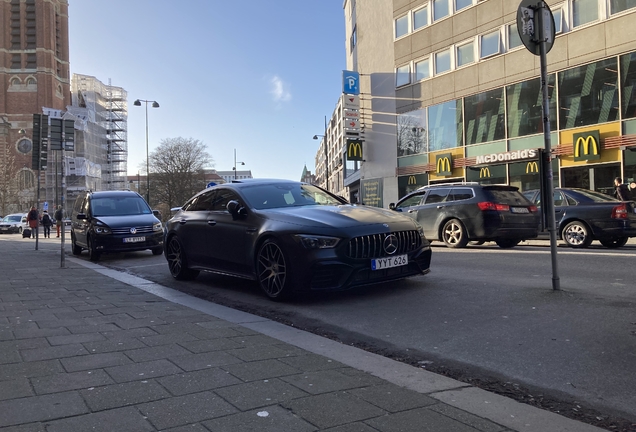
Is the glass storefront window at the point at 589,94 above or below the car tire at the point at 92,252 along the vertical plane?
above

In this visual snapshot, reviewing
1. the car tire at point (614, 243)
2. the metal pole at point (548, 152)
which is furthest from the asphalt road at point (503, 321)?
the car tire at point (614, 243)

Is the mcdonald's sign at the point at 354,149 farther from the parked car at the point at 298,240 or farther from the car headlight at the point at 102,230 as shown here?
the parked car at the point at 298,240

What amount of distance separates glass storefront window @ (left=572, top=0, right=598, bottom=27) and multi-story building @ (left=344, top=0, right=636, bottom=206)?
1.6 inches

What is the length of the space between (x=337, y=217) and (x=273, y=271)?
39.9 inches

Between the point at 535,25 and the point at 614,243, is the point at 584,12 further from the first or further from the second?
the point at 535,25

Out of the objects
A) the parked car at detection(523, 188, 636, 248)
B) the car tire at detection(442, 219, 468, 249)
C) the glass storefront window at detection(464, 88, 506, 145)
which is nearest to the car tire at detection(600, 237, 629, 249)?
the parked car at detection(523, 188, 636, 248)

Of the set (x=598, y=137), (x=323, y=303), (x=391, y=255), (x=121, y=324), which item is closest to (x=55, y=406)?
(x=121, y=324)

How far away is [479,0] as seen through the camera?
26.8m

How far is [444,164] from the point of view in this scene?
29078 mm

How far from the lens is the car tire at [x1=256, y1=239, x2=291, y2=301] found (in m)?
6.31

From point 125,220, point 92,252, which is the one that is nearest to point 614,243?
point 125,220

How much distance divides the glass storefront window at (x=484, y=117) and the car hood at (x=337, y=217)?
68.9 feet

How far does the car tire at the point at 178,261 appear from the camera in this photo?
28.3ft

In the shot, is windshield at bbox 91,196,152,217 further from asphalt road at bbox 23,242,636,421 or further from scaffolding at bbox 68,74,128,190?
scaffolding at bbox 68,74,128,190
